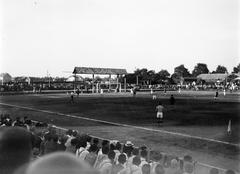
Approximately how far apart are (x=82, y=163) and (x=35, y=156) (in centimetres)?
715

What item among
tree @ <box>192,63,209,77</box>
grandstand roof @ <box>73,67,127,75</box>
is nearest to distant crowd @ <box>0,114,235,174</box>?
grandstand roof @ <box>73,67,127,75</box>

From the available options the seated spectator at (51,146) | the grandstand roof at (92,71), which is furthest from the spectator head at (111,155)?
the grandstand roof at (92,71)

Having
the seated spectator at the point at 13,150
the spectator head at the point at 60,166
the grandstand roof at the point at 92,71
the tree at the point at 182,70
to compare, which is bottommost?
the seated spectator at the point at 13,150

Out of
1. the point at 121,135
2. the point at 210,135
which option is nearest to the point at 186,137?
the point at 210,135

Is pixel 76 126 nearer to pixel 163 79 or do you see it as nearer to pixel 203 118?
pixel 203 118

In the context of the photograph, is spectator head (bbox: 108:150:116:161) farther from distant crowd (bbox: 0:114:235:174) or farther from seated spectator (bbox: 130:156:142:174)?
seated spectator (bbox: 130:156:142:174)

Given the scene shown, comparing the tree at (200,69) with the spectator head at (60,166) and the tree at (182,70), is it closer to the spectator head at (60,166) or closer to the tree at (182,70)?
Result: the tree at (182,70)

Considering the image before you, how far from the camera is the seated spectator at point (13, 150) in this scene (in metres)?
2.41

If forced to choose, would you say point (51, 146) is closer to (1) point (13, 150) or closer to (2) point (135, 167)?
(2) point (135, 167)

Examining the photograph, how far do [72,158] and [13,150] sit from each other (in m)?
0.94

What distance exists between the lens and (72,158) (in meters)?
1.74

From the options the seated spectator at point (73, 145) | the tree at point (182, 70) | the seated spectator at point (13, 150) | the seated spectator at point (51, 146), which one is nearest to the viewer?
the seated spectator at point (13, 150)

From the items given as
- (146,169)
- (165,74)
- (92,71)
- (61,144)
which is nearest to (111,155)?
(146,169)

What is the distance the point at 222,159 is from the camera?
1095 centimetres
